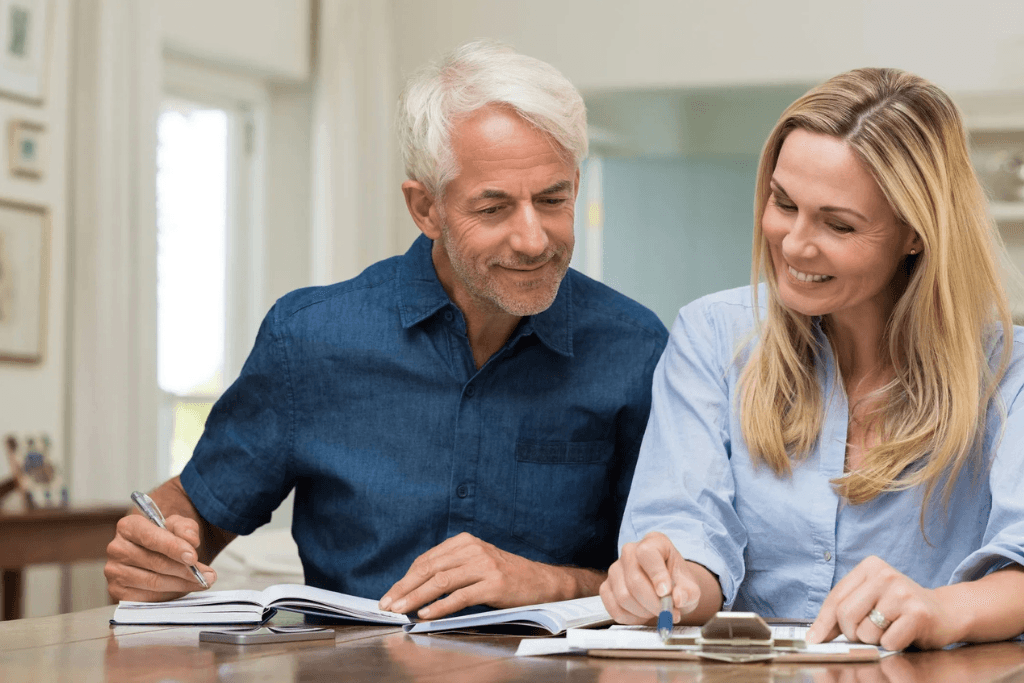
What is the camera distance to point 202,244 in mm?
5320

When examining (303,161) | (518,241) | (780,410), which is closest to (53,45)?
(303,161)

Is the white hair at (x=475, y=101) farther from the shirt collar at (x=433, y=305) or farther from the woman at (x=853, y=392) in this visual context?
the woman at (x=853, y=392)

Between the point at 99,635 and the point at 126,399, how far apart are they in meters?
3.18

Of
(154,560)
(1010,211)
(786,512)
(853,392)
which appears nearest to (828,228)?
(853,392)

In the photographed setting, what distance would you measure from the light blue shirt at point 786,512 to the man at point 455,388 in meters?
0.20

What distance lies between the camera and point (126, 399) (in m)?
4.32

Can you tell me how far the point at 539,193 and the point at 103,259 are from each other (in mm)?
3026

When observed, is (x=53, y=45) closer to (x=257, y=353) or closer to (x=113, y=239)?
(x=113, y=239)

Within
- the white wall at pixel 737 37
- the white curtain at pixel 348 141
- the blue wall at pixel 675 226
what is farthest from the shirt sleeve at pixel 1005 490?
the blue wall at pixel 675 226

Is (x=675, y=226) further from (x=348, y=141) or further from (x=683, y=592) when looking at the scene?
(x=683, y=592)

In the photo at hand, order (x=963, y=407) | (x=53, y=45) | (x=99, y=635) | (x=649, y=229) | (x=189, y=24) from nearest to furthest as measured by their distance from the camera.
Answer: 1. (x=99, y=635)
2. (x=963, y=407)
3. (x=53, y=45)
4. (x=189, y=24)
5. (x=649, y=229)

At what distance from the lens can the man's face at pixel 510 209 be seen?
5.31 feet

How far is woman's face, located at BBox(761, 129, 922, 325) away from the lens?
4.77ft

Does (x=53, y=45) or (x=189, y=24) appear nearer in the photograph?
(x=53, y=45)
